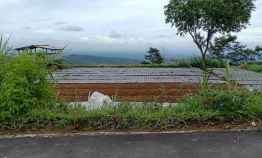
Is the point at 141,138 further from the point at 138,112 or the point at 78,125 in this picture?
the point at 78,125

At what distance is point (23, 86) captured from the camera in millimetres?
4004

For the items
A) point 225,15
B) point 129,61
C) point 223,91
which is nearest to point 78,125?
point 223,91

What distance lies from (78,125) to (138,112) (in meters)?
0.71

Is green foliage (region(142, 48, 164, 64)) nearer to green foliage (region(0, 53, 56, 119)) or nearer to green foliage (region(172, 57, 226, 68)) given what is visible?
green foliage (region(172, 57, 226, 68))

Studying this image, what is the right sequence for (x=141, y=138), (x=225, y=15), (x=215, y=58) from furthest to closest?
(x=215, y=58) < (x=225, y=15) < (x=141, y=138)

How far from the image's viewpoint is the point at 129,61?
18781 millimetres

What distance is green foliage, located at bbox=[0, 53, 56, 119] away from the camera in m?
3.89

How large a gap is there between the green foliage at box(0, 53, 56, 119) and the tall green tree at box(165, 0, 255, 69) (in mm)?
10790

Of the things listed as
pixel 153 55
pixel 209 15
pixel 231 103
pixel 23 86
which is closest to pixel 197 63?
pixel 209 15

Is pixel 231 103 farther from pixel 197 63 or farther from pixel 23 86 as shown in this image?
pixel 197 63

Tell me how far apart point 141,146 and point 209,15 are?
39.0 feet

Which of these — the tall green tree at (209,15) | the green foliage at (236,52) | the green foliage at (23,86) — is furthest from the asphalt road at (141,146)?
the green foliage at (236,52)

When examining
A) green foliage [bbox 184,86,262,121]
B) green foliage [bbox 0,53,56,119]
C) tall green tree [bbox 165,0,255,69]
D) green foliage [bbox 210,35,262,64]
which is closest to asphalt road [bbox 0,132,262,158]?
green foliage [bbox 184,86,262,121]

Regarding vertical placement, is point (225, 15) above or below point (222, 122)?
above
